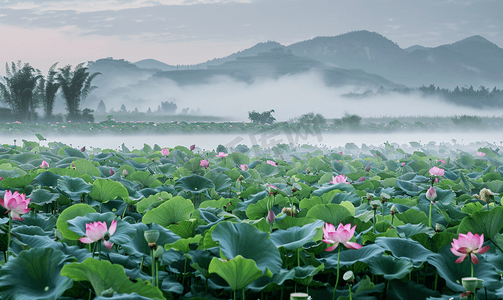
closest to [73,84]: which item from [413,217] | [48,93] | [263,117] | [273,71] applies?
[48,93]

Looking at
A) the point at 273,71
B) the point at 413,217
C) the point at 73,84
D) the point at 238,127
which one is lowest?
the point at 238,127

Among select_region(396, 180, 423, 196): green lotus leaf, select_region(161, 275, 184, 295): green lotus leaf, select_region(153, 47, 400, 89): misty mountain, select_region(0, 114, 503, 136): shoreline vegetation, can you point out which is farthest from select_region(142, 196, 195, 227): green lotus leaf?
select_region(153, 47, 400, 89): misty mountain

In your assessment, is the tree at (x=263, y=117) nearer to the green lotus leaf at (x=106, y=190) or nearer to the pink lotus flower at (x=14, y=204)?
the green lotus leaf at (x=106, y=190)

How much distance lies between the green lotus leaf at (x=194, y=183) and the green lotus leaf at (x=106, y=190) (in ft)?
1.19

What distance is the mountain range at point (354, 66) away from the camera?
1239 inches

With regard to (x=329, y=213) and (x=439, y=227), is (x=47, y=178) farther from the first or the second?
(x=439, y=227)

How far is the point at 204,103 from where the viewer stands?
1198 inches

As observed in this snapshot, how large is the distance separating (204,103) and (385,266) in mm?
29989

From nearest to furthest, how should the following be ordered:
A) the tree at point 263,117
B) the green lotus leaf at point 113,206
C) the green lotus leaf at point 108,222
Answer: the green lotus leaf at point 108,222
the green lotus leaf at point 113,206
the tree at point 263,117

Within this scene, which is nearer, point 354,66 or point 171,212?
point 171,212

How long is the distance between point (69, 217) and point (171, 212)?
329 mm

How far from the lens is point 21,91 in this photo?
55.4 ft

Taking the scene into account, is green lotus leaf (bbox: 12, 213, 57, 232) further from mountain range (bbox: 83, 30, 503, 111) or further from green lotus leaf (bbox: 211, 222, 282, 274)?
mountain range (bbox: 83, 30, 503, 111)

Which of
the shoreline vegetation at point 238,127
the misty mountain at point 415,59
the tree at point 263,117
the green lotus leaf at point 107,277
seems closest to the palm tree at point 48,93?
the shoreline vegetation at point 238,127
